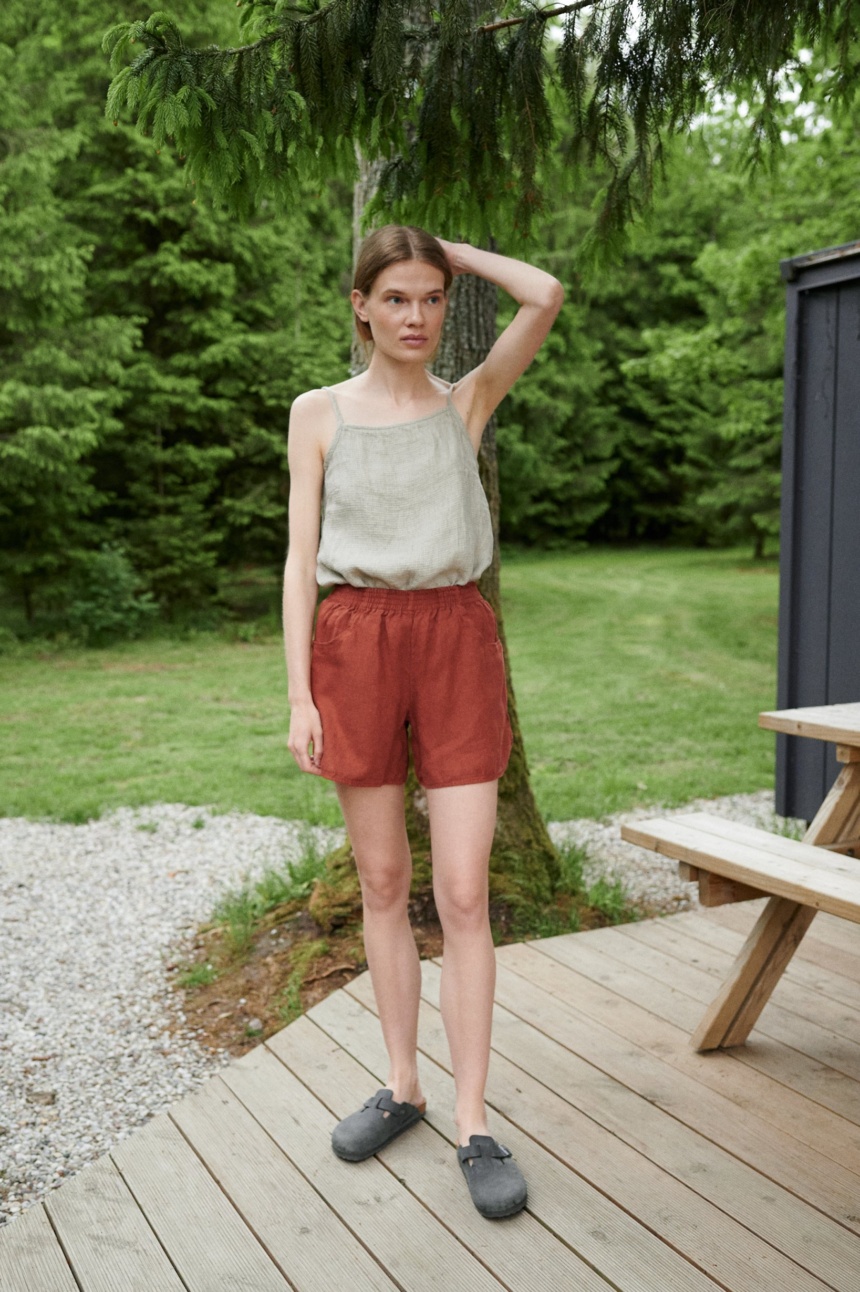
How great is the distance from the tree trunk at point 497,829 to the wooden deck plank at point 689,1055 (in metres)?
0.32

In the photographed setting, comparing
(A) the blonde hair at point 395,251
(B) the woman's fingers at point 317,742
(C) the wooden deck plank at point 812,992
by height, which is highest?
(A) the blonde hair at point 395,251

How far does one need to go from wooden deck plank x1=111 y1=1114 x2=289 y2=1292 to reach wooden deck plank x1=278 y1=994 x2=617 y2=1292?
0.35 m

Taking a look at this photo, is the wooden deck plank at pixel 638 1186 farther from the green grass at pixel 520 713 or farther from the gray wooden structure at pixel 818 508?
the green grass at pixel 520 713

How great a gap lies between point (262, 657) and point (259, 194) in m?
9.08

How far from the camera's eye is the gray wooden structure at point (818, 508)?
15.8ft

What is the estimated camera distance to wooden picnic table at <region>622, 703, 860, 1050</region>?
2703 millimetres

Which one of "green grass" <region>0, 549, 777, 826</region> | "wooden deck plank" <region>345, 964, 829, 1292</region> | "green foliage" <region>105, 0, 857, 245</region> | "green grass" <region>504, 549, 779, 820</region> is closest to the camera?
"wooden deck plank" <region>345, 964, 829, 1292</region>

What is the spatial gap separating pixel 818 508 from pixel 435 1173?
3.49 meters

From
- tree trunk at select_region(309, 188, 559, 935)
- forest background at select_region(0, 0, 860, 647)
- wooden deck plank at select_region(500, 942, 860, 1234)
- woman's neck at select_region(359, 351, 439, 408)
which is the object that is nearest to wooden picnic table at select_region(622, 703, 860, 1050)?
wooden deck plank at select_region(500, 942, 860, 1234)

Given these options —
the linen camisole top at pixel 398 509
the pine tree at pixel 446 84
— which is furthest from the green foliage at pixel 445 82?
the linen camisole top at pixel 398 509

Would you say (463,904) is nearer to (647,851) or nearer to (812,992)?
(812,992)

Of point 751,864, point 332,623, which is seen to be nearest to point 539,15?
point 332,623

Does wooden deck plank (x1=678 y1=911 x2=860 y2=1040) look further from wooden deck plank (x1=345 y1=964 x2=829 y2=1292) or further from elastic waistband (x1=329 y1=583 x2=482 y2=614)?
elastic waistband (x1=329 y1=583 x2=482 y2=614)

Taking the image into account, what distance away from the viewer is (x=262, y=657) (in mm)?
11945
